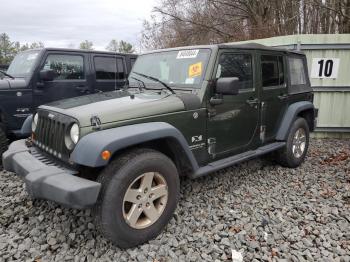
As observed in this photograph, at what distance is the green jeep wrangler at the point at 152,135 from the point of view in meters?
2.53

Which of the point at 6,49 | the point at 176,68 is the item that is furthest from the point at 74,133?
the point at 6,49

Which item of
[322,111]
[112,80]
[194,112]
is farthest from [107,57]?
[322,111]

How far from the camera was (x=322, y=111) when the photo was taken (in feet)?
22.9

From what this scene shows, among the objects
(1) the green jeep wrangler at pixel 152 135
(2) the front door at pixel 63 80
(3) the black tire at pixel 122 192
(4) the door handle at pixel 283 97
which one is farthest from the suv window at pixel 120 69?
(3) the black tire at pixel 122 192

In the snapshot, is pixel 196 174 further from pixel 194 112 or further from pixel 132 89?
pixel 132 89

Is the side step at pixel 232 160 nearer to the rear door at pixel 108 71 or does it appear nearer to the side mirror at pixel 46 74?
the rear door at pixel 108 71

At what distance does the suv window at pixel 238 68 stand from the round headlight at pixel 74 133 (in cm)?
166

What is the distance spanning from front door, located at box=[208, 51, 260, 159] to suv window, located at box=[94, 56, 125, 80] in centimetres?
347

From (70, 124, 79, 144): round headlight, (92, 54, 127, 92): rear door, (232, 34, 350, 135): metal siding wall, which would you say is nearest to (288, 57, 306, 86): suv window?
(232, 34, 350, 135): metal siding wall

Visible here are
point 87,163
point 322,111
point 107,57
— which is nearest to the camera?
point 87,163

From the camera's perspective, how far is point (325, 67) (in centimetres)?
667

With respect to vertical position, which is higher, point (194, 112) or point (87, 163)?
point (194, 112)

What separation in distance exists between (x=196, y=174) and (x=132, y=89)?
1.39 metres

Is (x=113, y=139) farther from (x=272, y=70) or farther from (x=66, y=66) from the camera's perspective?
(x=66, y=66)
